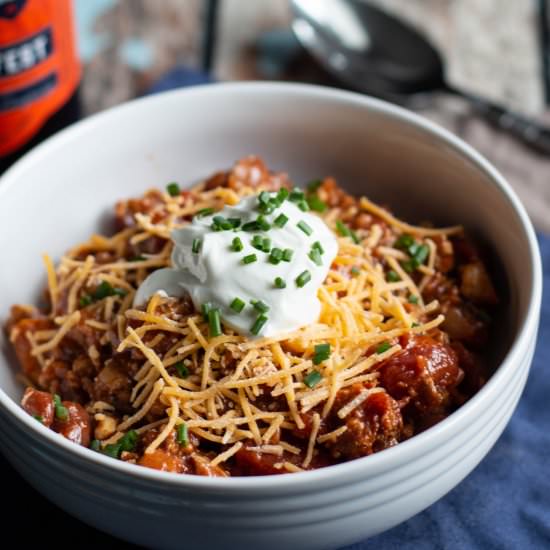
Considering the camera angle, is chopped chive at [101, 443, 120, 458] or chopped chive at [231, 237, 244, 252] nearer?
chopped chive at [101, 443, 120, 458]

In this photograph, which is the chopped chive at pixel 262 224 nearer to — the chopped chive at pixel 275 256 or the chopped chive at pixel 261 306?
the chopped chive at pixel 275 256

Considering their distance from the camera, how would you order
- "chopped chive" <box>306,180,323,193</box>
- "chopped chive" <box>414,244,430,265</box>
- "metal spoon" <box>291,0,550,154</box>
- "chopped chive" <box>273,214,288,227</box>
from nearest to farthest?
1. "chopped chive" <box>273,214,288,227</box>
2. "chopped chive" <box>414,244,430,265</box>
3. "chopped chive" <box>306,180,323,193</box>
4. "metal spoon" <box>291,0,550,154</box>

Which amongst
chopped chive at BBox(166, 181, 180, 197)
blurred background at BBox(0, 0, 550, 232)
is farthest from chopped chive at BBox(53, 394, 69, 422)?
blurred background at BBox(0, 0, 550, 232)

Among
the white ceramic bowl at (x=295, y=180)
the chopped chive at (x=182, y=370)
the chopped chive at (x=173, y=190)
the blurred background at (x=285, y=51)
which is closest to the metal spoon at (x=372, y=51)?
the blurred background at (x=285, y=51)

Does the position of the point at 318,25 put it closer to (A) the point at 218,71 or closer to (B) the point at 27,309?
(A) the point at 218,71

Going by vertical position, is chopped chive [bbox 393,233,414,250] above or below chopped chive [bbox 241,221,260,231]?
below

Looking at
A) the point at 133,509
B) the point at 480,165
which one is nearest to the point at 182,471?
the point at 133,509

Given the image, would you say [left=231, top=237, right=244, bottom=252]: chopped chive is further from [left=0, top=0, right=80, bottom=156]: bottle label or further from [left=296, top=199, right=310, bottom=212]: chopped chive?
[left=0, top=0, right=80, bottom=156]: bottle label
